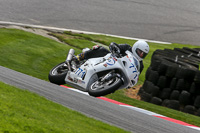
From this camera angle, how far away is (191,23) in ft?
71.2

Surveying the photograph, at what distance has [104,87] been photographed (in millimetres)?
6895

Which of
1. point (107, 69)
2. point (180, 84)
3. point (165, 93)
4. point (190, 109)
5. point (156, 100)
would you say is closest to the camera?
point (107, 69)

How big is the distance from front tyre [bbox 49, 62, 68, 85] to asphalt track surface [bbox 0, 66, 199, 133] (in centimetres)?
14

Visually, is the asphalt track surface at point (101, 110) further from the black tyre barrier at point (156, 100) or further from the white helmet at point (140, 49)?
the black tyre barrier at point (156, 100)

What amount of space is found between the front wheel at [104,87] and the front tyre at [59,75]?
39.2 inches

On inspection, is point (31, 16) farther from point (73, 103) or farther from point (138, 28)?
point (73, 103)

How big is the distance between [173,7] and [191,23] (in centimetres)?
267

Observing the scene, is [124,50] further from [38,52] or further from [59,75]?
[38,52]

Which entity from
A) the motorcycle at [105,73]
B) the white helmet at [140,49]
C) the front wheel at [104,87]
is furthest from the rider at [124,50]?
the front wheel at [104,87]

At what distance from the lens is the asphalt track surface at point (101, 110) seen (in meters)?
6.13

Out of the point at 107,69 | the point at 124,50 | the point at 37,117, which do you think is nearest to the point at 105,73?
the point at 107,69

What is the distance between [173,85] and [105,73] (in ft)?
9.66

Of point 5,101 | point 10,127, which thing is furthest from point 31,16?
point 10,127

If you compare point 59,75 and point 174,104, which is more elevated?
point 59,75
